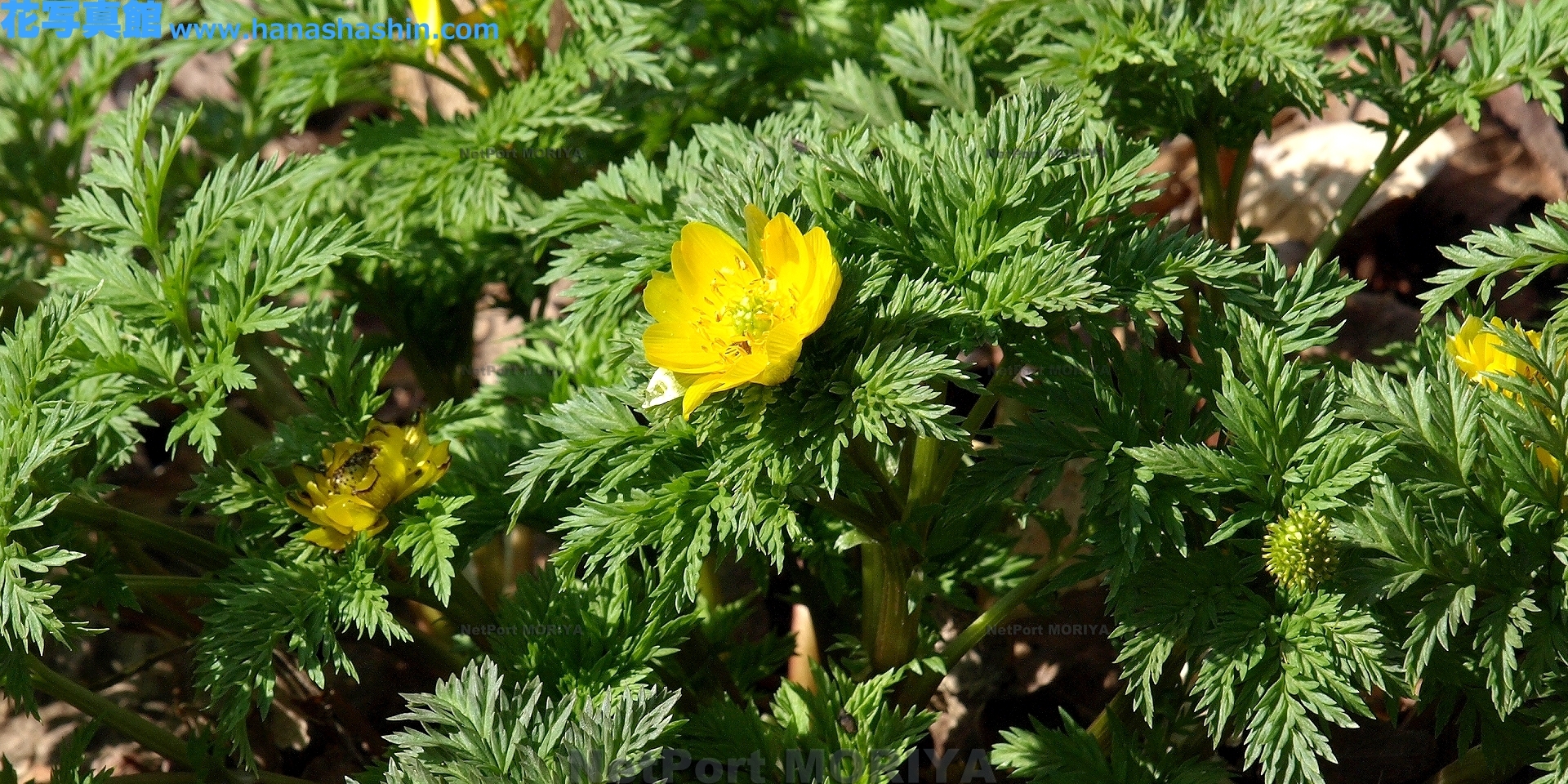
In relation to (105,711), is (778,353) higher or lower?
higher

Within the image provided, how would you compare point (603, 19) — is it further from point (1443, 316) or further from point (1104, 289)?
point (1443, 316)

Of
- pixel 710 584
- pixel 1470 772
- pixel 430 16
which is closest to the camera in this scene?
pixel 1470 772

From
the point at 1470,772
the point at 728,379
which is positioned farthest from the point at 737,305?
the point at 1470,772

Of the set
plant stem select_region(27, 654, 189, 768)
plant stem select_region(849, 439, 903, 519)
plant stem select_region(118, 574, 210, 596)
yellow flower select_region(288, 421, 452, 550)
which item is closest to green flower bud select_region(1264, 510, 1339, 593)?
plant stem select_region(849, 439, 903, 519)

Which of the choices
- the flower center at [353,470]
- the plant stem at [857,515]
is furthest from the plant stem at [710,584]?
the flower center at [353,470]

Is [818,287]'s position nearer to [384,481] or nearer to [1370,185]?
[384,481]

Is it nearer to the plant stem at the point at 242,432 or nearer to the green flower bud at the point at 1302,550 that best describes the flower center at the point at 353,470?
the plant stem at the point at 242,432
